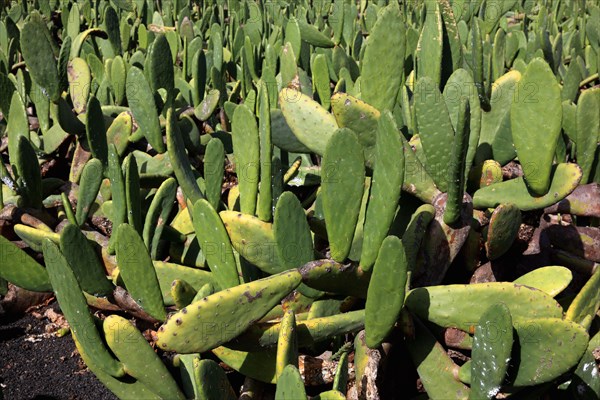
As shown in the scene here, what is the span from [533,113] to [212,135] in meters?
1.05

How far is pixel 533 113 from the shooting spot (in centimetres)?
128

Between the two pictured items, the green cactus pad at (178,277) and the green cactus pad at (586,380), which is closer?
the green cactus pad at (586,380)

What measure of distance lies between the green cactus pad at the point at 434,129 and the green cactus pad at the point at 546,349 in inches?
13.9

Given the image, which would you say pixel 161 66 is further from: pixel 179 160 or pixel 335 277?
pixel 335 277

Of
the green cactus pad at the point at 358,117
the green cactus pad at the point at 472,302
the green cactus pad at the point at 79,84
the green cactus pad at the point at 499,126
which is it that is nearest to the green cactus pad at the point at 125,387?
the green cactus pad at the point at 472,302

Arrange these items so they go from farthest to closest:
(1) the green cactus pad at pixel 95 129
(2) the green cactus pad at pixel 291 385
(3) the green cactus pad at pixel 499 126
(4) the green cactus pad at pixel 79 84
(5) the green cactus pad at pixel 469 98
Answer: (4) the green cactus pad at pixel 79 84, (1) the green cactus pad at pixel 95 129, (3) the green cactus pad at pixel 499 126, (5) the green cactus pad at pixel 469 98, (2) the green cactus pad at pixel 291 385

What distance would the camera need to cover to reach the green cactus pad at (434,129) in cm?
126

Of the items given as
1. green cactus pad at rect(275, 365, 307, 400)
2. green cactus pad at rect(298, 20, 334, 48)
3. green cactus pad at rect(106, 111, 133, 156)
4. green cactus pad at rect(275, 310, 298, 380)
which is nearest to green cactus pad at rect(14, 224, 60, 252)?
green cactus pad at rect(106, 111, 133, 156)

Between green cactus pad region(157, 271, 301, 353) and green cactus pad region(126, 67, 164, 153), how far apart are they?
851 millimetres

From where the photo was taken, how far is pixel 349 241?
1129 mm

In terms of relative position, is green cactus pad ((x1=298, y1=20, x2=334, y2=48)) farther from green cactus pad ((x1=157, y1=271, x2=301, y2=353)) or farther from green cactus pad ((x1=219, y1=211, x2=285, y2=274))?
green cactus pad ((x1=157, y1=271, x2=301, y2=353))

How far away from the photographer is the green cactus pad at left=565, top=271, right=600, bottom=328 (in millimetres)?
1154

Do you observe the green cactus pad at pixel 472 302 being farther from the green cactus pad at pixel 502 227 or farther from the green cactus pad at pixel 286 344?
the green cactus pad at pixel 286 344

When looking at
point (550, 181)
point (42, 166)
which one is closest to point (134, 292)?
point (550, 181)
